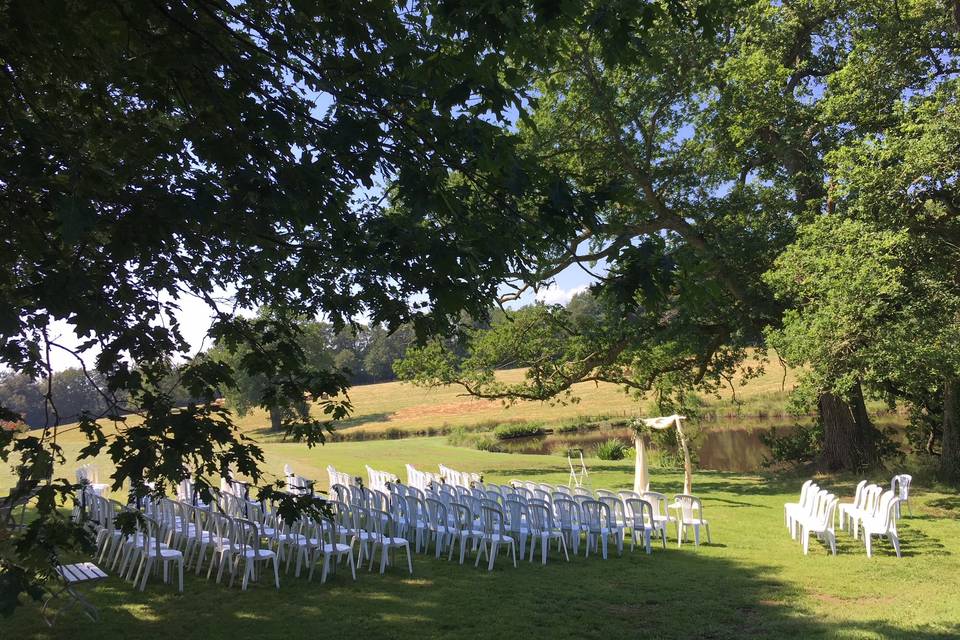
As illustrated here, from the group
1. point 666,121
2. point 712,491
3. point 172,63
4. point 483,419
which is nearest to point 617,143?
point 666,121

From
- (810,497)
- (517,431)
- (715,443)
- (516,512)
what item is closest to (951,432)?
(810,497)

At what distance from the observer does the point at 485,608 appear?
25.6 ft

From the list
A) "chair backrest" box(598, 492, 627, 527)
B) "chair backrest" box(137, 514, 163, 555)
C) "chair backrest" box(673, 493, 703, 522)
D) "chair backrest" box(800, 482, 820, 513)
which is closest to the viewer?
"chair backrest" box(137, 514, 163, 555)

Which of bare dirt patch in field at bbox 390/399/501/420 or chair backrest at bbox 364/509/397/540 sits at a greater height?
bare dirt patch in field at bbox 390/399/501/420

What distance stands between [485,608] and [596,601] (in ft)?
4.02

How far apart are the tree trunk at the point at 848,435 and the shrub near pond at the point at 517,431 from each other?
19211mm

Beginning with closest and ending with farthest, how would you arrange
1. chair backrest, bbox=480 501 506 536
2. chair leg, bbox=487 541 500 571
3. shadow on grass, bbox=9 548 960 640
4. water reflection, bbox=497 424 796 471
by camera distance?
shadow on grass, bbox=9 548 960 640
chair leg, bbox=487 541 500 571
chair backrest, bbox=480 501 506 536
water reflection, bbox=497 424 796 471

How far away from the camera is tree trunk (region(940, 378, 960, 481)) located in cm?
1752

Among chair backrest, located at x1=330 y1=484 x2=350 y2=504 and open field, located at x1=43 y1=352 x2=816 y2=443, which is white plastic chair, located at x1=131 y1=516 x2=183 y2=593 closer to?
chair backrest, located at x1=330 y1=484 x2=350 y2=504

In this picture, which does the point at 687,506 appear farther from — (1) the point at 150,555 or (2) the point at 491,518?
(1) the point at 150,555

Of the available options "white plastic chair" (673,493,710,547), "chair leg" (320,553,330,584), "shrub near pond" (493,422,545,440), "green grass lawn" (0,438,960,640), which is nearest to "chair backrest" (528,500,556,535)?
"green grass lawn" (0,438,960,640)

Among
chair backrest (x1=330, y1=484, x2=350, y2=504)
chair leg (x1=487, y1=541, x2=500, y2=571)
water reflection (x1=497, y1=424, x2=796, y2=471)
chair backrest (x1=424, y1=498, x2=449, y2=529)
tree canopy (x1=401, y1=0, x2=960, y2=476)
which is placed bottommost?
water reflection (x1=497, y1=424, x2=796, y2=471)

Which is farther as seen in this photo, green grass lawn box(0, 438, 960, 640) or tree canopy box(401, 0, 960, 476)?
tree canopy box(401, 0, 960, 476)

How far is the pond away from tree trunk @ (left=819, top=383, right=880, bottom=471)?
4.04m
